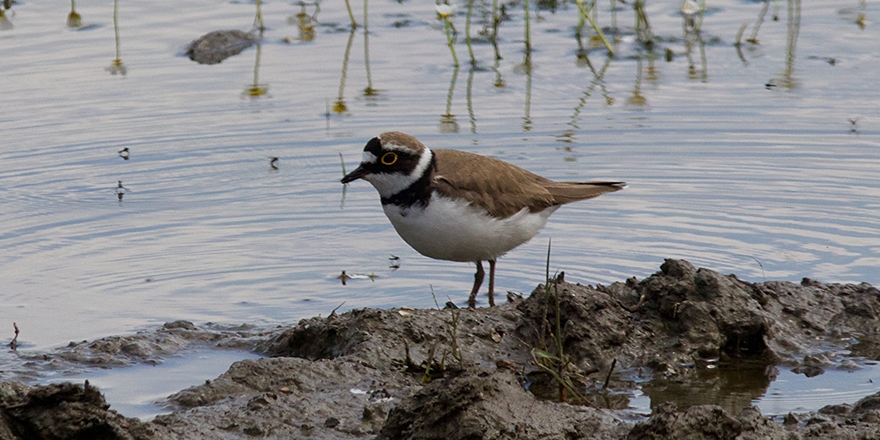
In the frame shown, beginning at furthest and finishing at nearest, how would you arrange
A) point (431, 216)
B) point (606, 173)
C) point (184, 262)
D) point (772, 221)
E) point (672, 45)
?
point (672, 45) < point (606, 173) < point (772, 221) < point (184, 262) < point (431, 216)

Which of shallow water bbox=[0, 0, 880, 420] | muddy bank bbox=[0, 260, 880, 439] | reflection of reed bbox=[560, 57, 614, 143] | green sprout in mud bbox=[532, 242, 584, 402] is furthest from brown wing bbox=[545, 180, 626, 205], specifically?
reflection of reed bbox=[560, 57, 614, 143]

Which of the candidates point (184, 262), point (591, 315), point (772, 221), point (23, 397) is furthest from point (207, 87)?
point (23, 397)

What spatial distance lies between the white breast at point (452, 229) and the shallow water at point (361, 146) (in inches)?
17.8

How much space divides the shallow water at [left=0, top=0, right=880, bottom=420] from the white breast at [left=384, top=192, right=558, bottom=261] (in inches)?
17.8

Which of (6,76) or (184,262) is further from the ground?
(6,76)

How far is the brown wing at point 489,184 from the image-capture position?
21.4ft

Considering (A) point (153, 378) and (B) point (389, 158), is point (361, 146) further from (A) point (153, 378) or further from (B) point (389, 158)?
(A) point (153, 378)

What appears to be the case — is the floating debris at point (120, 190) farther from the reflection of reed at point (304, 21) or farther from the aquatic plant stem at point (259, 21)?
the aquatic plant stem at point (259, 21)

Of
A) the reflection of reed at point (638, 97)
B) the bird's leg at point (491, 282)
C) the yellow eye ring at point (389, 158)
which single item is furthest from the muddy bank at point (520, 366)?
the reflection of reed at point (638, 97)

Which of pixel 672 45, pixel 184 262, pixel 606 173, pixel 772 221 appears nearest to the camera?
pixel 184 262

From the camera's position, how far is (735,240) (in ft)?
24.8

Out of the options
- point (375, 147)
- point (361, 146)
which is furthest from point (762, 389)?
point (361, 146)

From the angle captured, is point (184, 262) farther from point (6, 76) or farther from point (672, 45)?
point (672, 45)

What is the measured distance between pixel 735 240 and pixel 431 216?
239 cm
